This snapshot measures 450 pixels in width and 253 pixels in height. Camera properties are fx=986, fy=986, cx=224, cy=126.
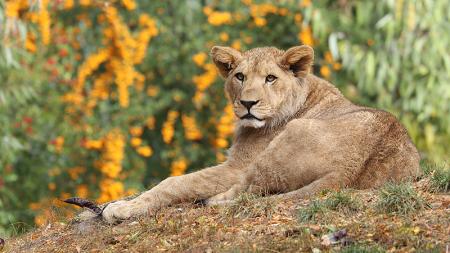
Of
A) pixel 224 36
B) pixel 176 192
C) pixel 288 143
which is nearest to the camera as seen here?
pixel 288 143

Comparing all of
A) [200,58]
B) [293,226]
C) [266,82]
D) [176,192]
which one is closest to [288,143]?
[266,82]

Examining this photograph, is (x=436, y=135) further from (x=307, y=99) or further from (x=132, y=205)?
(x=132, y=205)

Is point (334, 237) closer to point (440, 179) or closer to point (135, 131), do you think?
point (440, 179)

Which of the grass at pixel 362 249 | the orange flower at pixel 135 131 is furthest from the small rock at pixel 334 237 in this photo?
the orange flower at pixel 135 131

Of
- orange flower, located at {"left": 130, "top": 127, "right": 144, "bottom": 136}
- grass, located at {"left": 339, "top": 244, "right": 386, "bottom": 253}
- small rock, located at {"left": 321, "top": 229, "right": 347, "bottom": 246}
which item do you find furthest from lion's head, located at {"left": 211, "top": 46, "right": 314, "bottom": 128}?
orange flower, located at {"left": 130, "top": 127, "right": 144, "bottom": 136}

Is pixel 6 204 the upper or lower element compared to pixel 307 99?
lower

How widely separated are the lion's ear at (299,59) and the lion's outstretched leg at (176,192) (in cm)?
87

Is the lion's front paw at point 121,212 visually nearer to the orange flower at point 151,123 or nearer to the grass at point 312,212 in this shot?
the grass at point 312,212

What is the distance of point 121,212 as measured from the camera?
20.4 feet

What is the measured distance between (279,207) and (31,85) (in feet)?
18.7

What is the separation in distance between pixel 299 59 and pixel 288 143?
0.85 metres

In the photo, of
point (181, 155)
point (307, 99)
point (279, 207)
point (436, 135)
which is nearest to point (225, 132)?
point (181, 155)

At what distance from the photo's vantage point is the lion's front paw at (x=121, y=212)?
620 cm

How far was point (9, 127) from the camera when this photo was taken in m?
10.5
